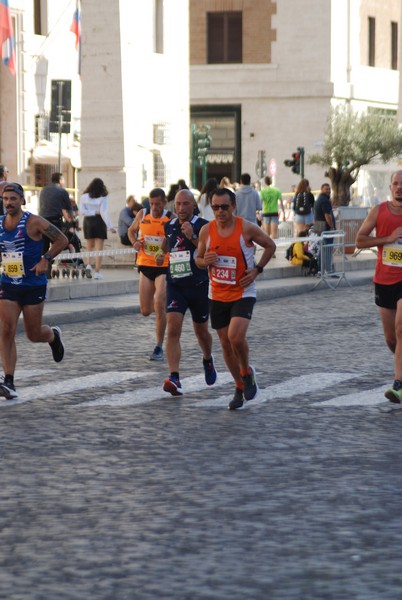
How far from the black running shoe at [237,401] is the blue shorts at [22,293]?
191cm

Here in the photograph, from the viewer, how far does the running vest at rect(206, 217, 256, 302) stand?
1151 cm

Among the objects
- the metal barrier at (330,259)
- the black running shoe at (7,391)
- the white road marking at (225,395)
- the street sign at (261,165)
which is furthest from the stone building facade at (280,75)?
the black running shoe at (7,391)

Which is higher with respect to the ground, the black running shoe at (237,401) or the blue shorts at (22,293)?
the blue shorts at (22,293)

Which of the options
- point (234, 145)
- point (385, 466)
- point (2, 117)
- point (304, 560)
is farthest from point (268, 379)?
point (234, 145)

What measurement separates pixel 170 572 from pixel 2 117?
127ft

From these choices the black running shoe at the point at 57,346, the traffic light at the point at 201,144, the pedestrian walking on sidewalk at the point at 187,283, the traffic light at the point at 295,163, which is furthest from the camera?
the traffic light at the point at 201,144

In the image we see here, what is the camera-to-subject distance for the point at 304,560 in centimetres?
655

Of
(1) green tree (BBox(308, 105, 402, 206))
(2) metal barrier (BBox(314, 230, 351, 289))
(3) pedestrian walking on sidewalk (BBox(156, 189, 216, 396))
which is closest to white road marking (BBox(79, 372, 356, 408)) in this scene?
(3) pedestrian walking on sidewalk (BBox(156, 189, 216, 396))

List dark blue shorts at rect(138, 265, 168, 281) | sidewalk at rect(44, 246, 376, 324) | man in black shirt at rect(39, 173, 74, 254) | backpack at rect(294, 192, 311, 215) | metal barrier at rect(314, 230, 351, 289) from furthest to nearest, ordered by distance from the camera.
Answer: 1. backpack at rect(294, 192, 311, 215)
2. metal barrier at rect(314, 230, 351, 289)
3. man in black shirt at rect(39, 173, 74, 254)
4. sidewalk at rect(44, 246, 376, 324)
5. dark blue shorts at rect(138, 265, 168, 281)

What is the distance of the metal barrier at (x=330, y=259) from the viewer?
27.4 metres

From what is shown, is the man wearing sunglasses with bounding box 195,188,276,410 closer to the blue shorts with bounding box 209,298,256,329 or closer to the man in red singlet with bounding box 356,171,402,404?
the blue shorts with bounding box 209,298,256,329

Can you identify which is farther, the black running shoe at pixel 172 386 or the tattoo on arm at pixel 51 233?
the tattoo on arm at pixel 51 233

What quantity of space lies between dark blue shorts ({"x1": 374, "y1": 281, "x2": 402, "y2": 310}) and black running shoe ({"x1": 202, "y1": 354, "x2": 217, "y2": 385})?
153 cm

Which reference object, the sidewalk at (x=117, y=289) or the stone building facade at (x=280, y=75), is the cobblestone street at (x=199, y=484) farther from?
the stone building facade at (x=280, y=75)
